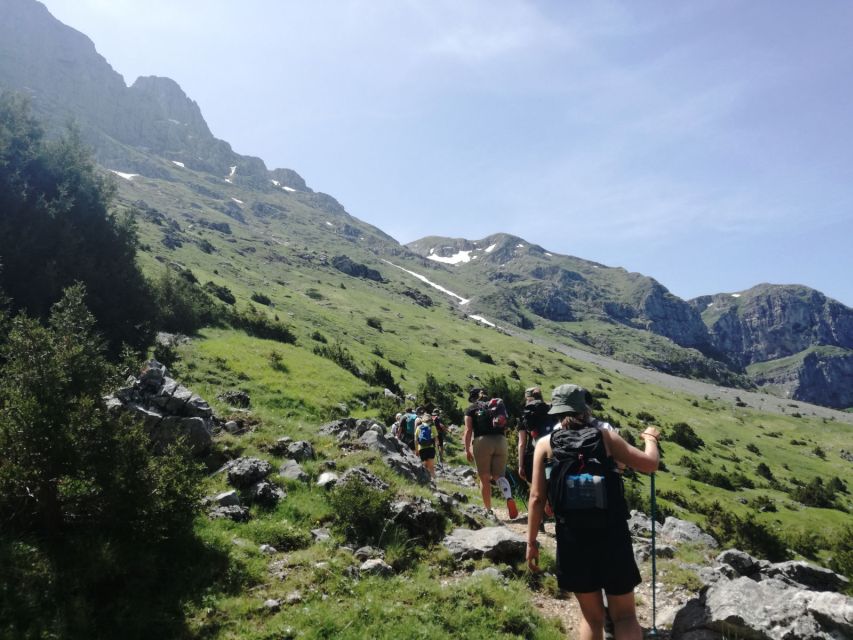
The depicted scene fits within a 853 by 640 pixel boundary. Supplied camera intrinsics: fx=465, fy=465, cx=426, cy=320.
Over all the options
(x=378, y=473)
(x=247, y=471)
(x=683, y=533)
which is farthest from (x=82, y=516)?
(x=683, y=533)

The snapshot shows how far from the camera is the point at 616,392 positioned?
96.6m

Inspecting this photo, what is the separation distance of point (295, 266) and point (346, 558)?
15561 cm

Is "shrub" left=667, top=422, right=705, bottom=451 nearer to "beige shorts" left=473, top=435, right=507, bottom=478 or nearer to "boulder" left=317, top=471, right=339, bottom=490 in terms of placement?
"beige shorts" left=473, top=435, right=507, bottom=478

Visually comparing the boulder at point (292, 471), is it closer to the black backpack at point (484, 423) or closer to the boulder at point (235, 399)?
the black backpack at point (484, 423)

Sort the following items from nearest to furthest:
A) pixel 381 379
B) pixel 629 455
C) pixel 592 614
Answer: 1. pixel 592 614
2. pixel 629 455
3. pixel 381 379

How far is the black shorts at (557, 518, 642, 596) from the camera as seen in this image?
16.9 ft

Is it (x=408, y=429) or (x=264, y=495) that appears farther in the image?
(x=408, y=429)

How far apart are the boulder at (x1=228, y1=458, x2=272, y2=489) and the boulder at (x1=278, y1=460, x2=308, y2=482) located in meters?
0.38

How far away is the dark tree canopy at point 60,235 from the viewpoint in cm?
2845

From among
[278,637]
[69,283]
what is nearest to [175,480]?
[278,637]

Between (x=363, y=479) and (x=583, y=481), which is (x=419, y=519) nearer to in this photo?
(x=363, y=479)

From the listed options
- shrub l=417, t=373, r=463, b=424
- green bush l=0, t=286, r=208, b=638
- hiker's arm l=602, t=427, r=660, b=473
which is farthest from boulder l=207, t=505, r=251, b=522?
shrub l=417, t=373, r=463, b=424

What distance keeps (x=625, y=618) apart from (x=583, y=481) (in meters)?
1.58

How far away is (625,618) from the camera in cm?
520
